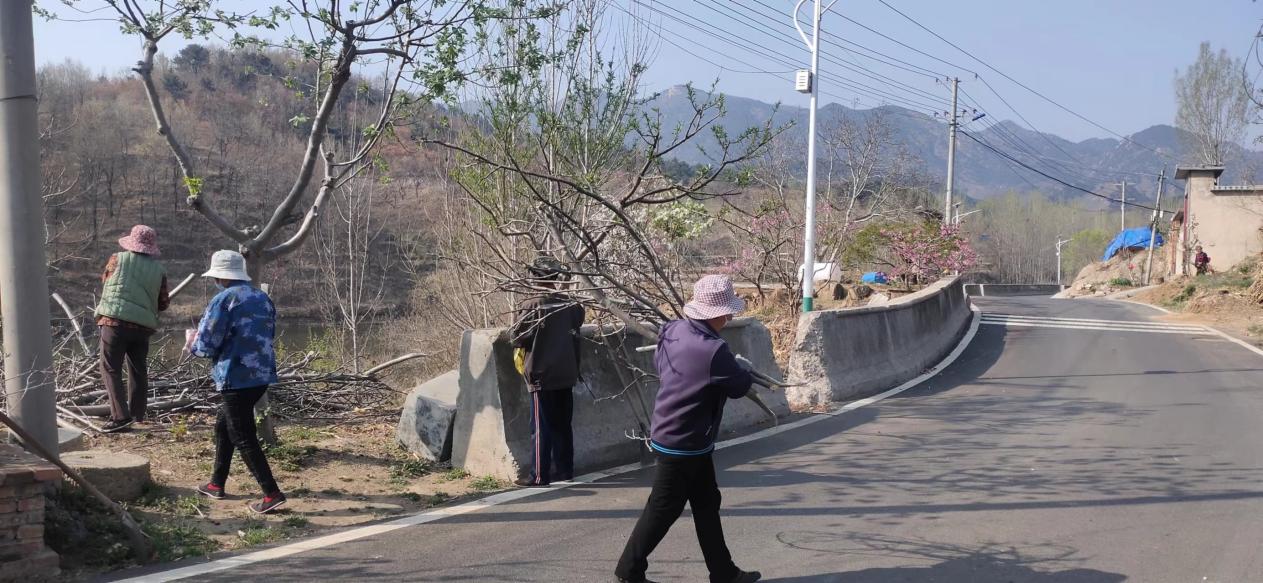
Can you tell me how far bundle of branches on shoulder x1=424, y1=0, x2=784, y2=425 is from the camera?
7863mm

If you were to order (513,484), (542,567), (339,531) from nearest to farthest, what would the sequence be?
1. (542,567)
2. (339,531)
3. (513,484)

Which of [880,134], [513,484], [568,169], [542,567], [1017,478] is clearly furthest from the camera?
[880,134]

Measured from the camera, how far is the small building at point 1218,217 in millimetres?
38781

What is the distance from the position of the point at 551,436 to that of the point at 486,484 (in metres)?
0.60

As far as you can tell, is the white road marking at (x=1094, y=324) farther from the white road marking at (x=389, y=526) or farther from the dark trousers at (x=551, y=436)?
the dark trousers at (x=551, y=436)

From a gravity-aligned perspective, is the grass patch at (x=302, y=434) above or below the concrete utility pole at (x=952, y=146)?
below

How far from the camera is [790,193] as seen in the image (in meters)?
25.2

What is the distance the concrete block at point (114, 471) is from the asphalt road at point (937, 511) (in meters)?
1.37

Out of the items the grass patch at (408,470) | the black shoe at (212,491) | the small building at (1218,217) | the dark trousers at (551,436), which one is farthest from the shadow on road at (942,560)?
the small building at (1218,217)

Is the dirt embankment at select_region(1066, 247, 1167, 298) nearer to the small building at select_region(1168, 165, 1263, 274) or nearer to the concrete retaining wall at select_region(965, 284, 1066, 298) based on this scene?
the concrete retaining wall at select_region(965, 284, 1066, 298)

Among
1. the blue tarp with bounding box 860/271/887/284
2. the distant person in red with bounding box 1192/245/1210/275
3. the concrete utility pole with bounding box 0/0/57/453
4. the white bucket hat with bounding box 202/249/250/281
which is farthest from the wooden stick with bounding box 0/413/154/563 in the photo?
the distant person in red with bounding box 1192/245/1210/275

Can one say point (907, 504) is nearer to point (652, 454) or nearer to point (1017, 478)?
point (1017, 478)

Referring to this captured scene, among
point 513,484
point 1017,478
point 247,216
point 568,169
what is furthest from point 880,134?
point 247,216

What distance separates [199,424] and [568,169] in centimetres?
603
